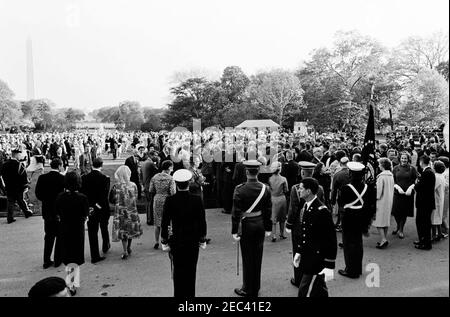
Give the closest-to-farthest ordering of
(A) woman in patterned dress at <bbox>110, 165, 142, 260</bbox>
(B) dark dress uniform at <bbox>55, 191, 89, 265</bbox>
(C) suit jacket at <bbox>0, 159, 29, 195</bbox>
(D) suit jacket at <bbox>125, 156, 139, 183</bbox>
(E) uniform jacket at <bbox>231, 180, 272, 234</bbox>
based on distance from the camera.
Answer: (E) uniform jacket at <bbox>231, 180, 272, 234</bbox> → (B) dark dress uniform at <bbox>55, 191, 89, 265</bbox> → (A) woman in patterned dress at <bbox>110, 165, 142, 260</bbox> → (C) suit jacket at <bbox>0, 159, 29, 195</bbox> → (D) suit jacket at <bbox>125, 156, 139, 183</bbox>

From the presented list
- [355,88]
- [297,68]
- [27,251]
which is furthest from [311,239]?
[297,68]

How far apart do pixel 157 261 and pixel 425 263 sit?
4646 mm

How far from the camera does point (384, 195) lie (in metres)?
7.44

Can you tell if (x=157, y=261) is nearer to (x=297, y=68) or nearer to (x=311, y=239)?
(x=311, y=239)

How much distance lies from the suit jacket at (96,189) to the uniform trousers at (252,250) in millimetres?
2904

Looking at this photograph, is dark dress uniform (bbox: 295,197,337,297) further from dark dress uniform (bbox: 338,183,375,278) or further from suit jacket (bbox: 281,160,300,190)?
suit jacket (bbox: 281,160,300,190)

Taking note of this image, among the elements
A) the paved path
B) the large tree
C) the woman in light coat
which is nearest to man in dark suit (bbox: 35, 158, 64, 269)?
the paved path

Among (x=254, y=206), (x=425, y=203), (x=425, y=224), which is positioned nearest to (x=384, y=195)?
(x=425, y=203)

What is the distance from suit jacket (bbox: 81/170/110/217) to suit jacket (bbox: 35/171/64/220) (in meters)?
0.46

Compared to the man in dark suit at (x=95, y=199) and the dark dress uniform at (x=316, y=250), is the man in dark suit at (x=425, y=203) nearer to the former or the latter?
the dark dress uniform at (x=316, y=250)

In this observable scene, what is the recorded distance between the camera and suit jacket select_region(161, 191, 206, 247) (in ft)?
15.2

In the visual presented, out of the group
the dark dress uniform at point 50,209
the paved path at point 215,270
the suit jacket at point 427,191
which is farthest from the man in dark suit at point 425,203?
the dark dress uniform at point 50,209

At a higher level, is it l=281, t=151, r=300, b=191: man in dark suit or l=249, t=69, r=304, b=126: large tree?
l=249, t=69, r=304, b=126: large tree
